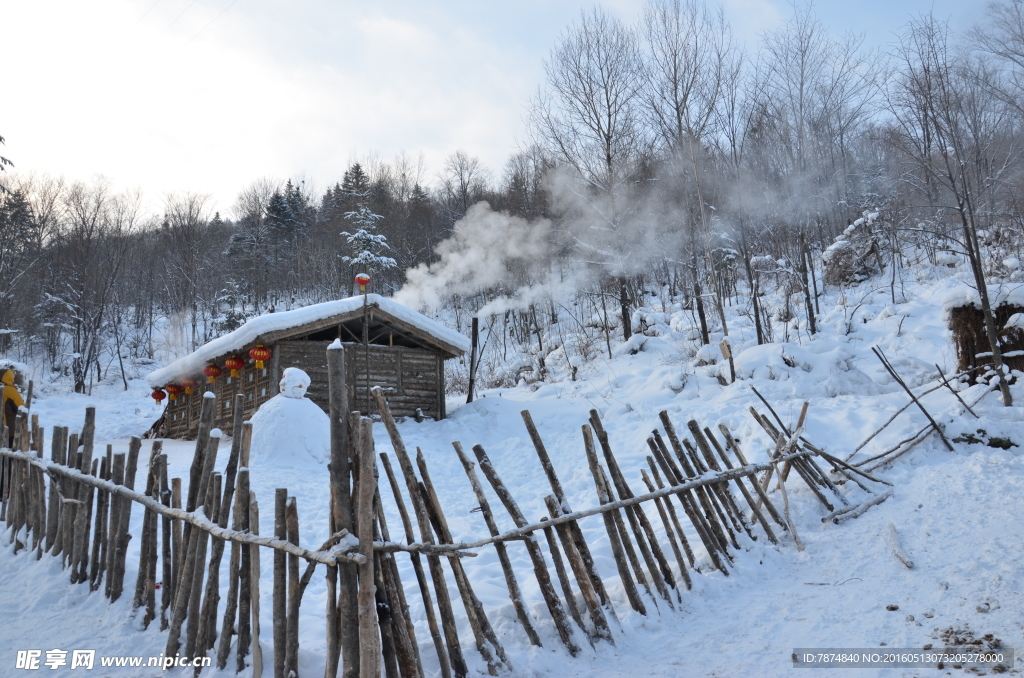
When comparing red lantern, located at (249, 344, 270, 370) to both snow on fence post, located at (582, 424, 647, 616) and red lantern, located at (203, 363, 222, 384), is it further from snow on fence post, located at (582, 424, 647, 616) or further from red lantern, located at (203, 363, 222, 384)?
snow on fence post, located at (582, 424, 647, 616)

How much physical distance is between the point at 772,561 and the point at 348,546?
3.96 m

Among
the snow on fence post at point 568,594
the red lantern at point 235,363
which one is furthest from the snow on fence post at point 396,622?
the red lantern at point 235,363

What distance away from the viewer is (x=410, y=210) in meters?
29.3

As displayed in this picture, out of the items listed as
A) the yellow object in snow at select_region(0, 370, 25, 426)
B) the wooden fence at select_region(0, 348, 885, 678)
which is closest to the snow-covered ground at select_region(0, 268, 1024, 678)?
the wooden fence at select_region(0, 348, 885, 678)

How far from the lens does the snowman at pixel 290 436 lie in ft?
32.4

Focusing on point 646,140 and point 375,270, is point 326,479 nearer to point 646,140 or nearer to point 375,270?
point 646,140

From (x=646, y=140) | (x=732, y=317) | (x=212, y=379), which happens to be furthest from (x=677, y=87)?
(x=212, y=379)

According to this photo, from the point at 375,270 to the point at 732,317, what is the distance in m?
15.1

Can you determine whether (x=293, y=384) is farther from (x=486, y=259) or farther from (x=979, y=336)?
(x=979, y=336)

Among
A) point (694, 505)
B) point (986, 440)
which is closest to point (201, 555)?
point (694, 505)

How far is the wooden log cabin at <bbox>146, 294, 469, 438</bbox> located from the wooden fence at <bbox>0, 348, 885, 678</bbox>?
8.22 m

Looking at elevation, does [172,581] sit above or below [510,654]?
above

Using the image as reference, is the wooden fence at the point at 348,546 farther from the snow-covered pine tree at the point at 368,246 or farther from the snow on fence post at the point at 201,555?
the snow-covered pine tree at the point at 368,246

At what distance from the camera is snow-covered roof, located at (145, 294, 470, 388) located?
1338cm
